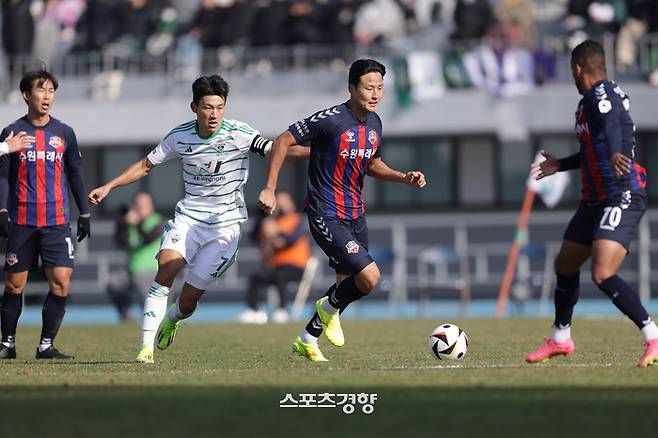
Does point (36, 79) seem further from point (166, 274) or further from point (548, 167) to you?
point (548, 167)

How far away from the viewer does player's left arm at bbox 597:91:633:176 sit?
9.44 meters

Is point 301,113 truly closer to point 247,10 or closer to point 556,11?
point 247,10

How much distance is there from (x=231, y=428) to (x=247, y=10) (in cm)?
2298

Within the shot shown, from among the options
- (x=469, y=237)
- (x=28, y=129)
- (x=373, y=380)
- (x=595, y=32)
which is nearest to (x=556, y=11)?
(x=595, y=32)

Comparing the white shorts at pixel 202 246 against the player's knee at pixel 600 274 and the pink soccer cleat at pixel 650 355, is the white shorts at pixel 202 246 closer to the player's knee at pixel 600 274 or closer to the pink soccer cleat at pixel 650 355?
the player's knee at pixel 600 274

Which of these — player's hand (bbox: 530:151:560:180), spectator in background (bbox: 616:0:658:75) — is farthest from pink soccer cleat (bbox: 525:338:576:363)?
spectator in background (bbox: 616:0:658:75)

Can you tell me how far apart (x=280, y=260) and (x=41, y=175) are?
35.7 feet

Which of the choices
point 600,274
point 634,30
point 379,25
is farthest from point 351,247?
point 379,25

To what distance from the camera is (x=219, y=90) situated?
36.1 feet

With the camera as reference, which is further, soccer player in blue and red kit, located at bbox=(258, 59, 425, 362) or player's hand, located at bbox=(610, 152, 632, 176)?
soccer player in blue and red kit, located at bbox=(258, 59, 425, 362)

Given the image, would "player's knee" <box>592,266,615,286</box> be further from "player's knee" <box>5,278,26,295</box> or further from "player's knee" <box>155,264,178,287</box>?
"player's knee" <box>5,278,26,295</box>

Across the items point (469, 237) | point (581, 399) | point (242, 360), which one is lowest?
point (469, 237)

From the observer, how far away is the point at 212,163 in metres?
11.1

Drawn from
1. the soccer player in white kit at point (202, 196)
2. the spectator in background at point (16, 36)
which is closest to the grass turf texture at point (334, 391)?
the soccer player in white kit at point (202, 196)
